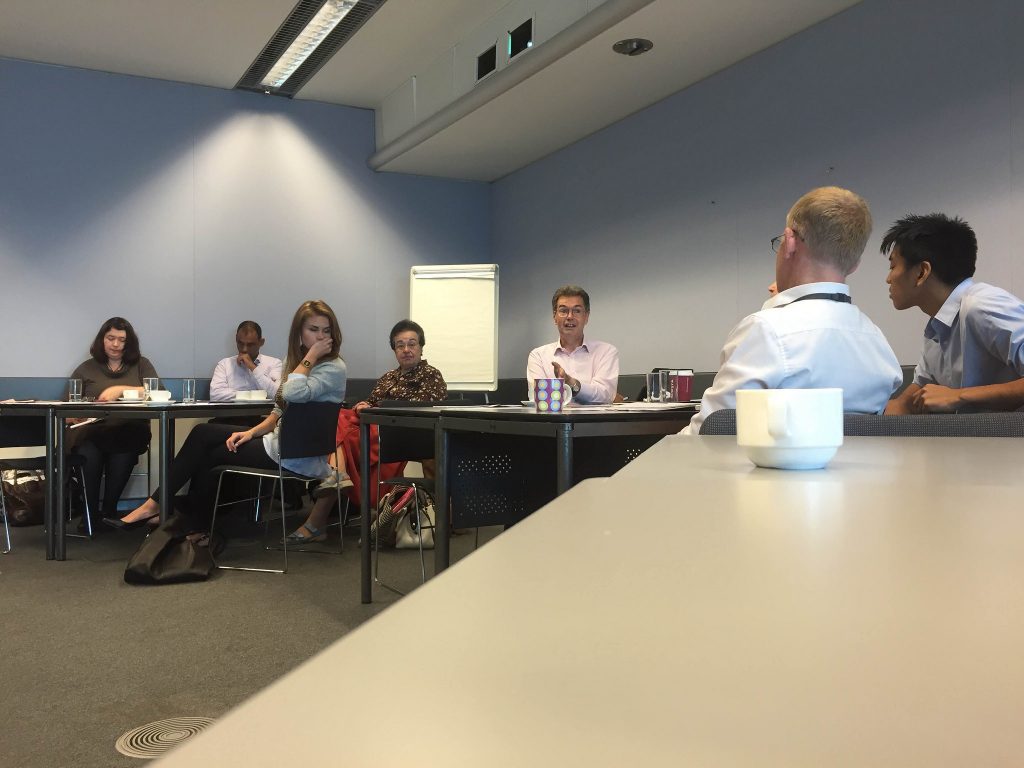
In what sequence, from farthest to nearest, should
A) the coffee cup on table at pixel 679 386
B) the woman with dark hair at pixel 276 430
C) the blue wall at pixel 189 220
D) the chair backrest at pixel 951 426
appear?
the blue wall at pixel 189 220 < the woman with dark hair at pixel 276 430 < the coffee cup on table at pixel 679 386 < the chair backrest at pixel 951 426

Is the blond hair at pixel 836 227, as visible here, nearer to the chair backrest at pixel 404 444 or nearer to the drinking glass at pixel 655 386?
the drinking glass at pixel 655 386

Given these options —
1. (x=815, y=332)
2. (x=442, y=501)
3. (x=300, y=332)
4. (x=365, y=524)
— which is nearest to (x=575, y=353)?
(x=300, y=332)

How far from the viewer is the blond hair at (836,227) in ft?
6.97

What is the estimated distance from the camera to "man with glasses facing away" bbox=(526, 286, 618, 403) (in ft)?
15.1

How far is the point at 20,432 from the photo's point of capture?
4.90m

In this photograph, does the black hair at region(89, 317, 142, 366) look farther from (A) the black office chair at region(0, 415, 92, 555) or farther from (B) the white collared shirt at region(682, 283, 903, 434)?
(B) the white collared shirt at region(682, 283, 903, 434)

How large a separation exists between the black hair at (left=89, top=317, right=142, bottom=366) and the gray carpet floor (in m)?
1.74

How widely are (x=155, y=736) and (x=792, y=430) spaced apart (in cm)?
178

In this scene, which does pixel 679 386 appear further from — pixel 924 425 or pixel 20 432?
pixel 20 432

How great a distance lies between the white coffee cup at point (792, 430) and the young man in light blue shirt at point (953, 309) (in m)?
1.78

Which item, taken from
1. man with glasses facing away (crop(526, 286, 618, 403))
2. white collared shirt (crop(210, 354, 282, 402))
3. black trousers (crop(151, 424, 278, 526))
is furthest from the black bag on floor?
white collared shirt (crop(210, 354, 282, 402))

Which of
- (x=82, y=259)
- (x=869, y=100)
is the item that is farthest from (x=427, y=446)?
(x=82, y=259)

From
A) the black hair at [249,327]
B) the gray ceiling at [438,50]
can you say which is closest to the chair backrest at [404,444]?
the gray ceiling at [438,50]

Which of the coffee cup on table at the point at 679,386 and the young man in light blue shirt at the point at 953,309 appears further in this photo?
the coffee cup on table at the point at 679,386
